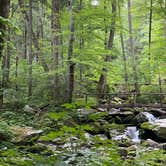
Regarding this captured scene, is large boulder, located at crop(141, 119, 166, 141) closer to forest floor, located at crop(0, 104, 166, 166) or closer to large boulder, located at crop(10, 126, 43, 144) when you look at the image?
forest floor, located at crop(0, 104, 166, 166)

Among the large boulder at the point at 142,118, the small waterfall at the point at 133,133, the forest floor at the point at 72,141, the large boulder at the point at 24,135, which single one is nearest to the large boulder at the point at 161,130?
the forest floor at the point at 72,141

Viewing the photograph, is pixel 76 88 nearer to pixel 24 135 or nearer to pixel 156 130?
pixel 156 130

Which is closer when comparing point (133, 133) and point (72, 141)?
point (72, 141)

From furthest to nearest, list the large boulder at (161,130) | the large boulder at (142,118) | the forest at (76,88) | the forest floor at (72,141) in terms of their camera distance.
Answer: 1. the large boulder at (142,118)
2. the large boulder at (161,130)
3. the forest at (76,88)
4. the forest floor at (72,141)

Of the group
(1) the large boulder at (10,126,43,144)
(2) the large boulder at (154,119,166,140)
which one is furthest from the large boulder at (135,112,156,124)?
(1) the large boulder at (10,126,43,144)

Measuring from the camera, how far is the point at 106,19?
54.5ft

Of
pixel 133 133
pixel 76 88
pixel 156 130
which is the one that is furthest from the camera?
pixel 76 88

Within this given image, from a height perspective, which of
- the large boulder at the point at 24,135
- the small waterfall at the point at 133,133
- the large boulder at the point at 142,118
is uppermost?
the large boulder at the point at 24,135

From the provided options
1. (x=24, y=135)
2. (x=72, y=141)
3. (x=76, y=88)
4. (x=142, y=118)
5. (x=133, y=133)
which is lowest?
(x=133, y=133)

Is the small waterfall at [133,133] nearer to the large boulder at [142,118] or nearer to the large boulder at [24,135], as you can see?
the large boulder at [142,118]

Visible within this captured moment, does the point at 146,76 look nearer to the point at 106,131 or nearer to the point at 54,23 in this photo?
the point at 54,23

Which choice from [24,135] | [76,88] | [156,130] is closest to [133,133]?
[156,130]

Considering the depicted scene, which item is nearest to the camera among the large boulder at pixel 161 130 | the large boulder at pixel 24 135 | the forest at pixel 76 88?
the large boulder at pixel 24 135

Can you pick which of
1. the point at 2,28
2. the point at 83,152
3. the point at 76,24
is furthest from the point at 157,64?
the point at 83,152
